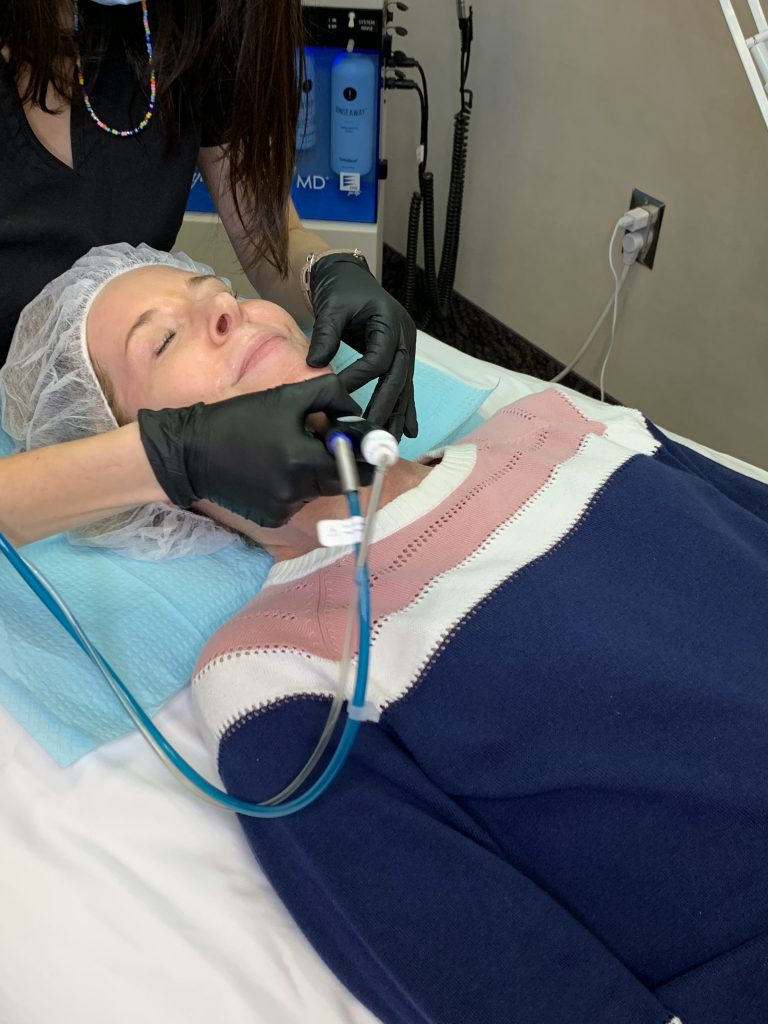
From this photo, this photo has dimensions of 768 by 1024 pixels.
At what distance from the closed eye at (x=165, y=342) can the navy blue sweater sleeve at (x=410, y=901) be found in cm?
48

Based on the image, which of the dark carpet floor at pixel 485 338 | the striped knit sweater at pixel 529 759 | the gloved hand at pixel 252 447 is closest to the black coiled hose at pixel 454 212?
the dark carpet floor at pixel 485 338

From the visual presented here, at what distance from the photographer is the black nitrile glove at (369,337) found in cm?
113

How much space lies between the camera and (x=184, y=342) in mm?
1142

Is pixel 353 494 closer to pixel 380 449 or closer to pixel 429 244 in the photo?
pixel 380 449

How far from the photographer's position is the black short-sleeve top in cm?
123

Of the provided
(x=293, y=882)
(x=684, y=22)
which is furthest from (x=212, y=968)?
(x=684, y=22)

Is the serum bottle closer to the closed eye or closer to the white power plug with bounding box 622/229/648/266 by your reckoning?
the white power plug with bounding box 622/229/648/266

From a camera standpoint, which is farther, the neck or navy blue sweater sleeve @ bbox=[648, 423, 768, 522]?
navy blue sweater sleeve @ bbox=[648, 423, 768, 522]

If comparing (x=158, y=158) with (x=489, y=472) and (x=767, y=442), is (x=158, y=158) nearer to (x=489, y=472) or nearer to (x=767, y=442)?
(x=489, y=472)

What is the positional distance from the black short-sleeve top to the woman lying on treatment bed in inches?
5.1

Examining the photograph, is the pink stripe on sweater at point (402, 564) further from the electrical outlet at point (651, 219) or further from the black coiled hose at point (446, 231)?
the black coiled hose at point (446, 231)

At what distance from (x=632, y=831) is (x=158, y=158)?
112 cm

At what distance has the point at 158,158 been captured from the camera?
1.34 meters

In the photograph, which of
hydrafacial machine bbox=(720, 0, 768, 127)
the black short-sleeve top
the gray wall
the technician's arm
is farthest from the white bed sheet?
the gray wall
